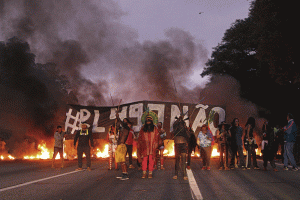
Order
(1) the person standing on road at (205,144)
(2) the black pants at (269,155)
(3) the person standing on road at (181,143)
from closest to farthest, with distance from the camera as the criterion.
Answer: (3) the person standing on road at (181,143)
(2) the black pants at (269,155)
(1) the person standing on road at (205,144)

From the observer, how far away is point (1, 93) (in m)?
32.1

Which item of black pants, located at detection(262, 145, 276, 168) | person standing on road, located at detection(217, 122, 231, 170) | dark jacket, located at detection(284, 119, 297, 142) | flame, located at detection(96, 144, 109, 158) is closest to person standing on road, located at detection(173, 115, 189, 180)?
person standing on road, located at detection(217, 122, 231, 170)

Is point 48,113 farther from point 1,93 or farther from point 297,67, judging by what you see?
point 297,67

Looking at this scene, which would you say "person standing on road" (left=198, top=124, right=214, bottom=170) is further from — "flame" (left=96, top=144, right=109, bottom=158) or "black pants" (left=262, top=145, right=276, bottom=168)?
"flame" (left=96, top=144, right=109, bottom=158)

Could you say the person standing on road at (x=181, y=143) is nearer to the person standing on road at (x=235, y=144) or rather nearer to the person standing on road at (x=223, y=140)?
the person standing on road at (x=223, y=140)

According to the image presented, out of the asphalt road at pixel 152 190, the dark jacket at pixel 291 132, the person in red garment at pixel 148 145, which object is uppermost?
the dark jacket at pixel 291 132

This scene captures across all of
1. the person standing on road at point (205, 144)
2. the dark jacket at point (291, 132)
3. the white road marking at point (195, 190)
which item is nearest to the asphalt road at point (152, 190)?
the white road marking at point (195, 190)

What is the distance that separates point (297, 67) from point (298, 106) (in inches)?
454

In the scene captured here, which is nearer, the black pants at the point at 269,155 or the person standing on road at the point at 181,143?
the person standing on road at the point at 181,143

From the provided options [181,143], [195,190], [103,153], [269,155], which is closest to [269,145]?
[269,155]

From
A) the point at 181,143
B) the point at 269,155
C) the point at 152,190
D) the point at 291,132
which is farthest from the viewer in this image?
the point at 291,132

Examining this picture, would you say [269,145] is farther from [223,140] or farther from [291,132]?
[223,140]

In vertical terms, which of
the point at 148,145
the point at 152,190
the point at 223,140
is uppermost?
the point at 223,140

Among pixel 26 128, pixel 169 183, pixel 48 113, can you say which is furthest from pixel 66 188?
pixel 48 113
